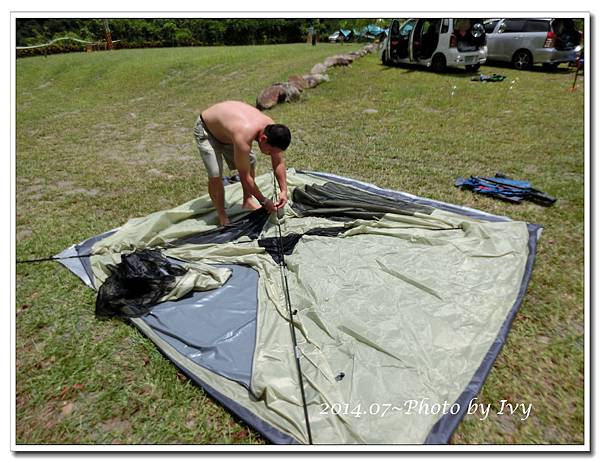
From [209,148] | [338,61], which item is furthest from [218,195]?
[338,61]

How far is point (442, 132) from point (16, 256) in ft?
21.6

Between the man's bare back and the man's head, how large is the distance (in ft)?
0.45

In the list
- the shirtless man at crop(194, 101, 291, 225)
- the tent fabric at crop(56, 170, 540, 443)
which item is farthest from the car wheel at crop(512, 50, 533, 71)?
the shirtless man at crop(194, 101, 291, 225)

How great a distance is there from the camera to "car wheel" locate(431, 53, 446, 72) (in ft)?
35.9

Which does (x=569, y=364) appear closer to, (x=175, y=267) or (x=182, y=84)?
(x=175, y=267)

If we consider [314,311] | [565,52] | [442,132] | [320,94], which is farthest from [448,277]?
[565,52]

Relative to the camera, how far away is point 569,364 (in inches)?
92.6

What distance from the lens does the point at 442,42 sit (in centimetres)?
1061

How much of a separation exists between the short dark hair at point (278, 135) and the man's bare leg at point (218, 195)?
85 cm

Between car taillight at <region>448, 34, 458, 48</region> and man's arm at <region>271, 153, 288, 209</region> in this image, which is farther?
car taillight at <region>448, 34, 458, 48</region>

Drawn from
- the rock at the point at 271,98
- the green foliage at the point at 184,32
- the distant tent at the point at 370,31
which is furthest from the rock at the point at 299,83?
the distant tent at the point at 370,31

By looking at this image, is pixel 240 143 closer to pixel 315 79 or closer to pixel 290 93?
pixel 290 93

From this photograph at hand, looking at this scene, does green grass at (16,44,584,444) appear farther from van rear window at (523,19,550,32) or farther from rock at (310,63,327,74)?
van rear window at (523,19,550,32)

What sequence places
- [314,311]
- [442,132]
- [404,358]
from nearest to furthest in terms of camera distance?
[404,358]
[314,311]
[442,132]
